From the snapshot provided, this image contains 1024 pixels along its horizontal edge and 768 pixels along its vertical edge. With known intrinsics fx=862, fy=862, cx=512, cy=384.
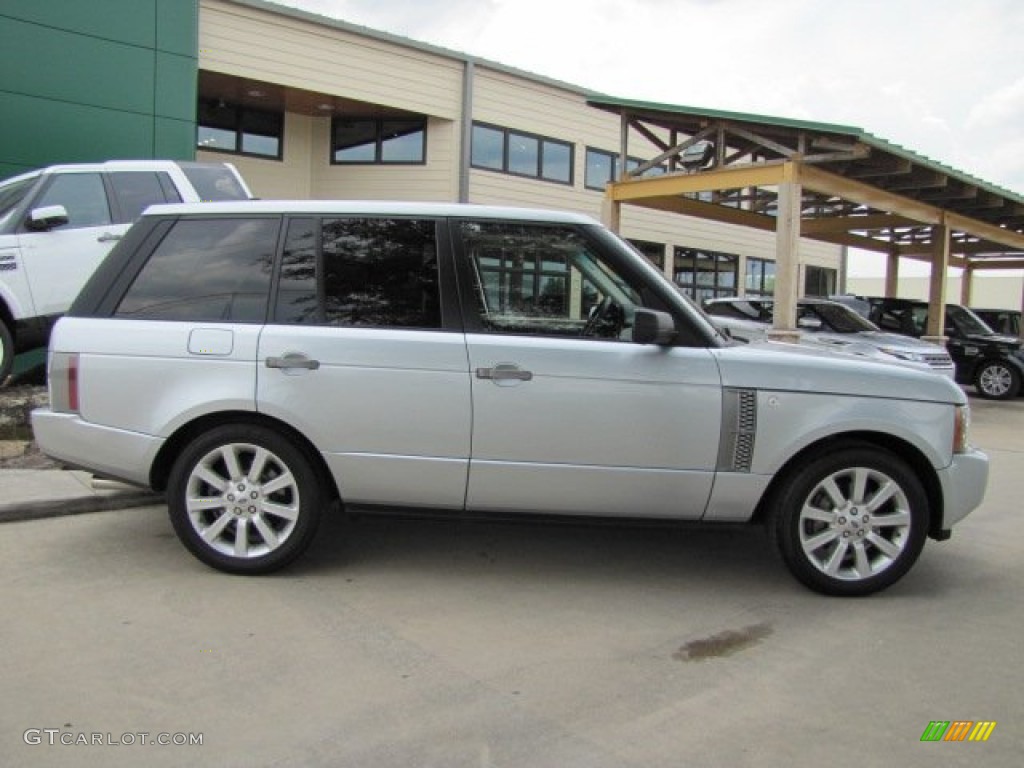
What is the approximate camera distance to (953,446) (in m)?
4.32

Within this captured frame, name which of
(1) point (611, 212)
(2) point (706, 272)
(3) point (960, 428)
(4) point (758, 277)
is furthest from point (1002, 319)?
(3) point (960, 428)

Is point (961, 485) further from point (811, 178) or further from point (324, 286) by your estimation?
point (811, 178)

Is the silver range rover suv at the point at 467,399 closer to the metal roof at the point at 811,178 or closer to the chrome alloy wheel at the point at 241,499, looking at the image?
the chrome alloy wheel at the point at 241,499

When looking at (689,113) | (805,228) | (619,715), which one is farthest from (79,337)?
(805,228)

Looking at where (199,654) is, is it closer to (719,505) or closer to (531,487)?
(531,487)

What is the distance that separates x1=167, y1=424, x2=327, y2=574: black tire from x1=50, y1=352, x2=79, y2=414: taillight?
641 millimetres

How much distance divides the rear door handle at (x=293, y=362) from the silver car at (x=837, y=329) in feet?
25.5

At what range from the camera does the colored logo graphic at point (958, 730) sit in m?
2.98

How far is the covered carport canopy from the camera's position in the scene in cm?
1177

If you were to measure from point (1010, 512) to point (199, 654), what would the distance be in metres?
5.75

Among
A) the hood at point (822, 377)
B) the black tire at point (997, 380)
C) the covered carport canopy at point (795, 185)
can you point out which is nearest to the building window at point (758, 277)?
the covered carport canopy at point (795, 185)

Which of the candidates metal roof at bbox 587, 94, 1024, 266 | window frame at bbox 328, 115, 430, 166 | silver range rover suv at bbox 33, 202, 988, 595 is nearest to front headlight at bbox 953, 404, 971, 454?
silver range rover suv at bbox 33, 202, 988, 595

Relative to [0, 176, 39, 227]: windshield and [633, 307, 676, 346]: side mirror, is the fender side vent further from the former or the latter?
[0, 176, 39, 227]: windshield

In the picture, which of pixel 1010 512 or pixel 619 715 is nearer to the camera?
pixel 619 715
